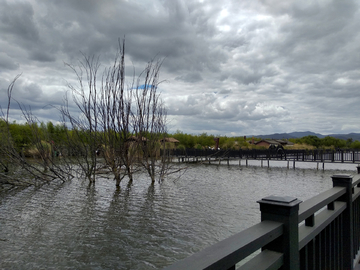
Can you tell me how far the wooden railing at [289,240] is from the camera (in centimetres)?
89

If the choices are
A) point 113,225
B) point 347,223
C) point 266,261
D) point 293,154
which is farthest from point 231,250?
point 293,154

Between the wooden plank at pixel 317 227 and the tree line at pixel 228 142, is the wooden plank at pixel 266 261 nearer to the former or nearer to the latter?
the wooden plank at pixel 317 227

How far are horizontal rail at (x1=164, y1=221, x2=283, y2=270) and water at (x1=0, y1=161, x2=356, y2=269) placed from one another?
291 centimetres

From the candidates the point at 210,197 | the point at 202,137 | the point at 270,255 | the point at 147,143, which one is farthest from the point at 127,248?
the point at 202,137

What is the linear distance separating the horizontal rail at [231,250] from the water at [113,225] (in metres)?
2.91

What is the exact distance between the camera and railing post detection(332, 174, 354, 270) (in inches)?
91.2

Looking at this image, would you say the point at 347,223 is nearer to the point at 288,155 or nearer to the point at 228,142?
the point at 288,155

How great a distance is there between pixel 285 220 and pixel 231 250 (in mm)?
434

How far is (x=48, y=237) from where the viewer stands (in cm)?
454

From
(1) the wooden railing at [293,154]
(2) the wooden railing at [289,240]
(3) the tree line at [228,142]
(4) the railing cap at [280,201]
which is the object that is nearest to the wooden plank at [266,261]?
(2) the wooden railing at [289,240]

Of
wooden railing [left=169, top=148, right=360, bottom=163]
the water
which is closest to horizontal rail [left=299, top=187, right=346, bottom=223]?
the water

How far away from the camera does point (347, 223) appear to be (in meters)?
2.36

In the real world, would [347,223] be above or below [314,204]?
below

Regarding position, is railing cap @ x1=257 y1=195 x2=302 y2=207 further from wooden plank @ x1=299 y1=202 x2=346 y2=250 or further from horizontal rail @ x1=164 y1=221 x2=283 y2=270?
wooden plank @ x1=299 y1=202 x2=346 y2=250
